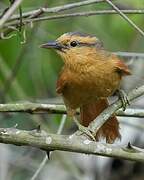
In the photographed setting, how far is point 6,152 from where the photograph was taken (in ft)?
16.3

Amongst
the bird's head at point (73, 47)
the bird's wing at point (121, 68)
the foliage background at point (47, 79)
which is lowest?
→ the foliage background at point (47, 79)

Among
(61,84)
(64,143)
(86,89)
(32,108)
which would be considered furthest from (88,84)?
(64,143)

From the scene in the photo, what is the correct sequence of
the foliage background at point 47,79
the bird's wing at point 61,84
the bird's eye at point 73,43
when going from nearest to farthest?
the bird's wing at point 61,84
the bird's eye at point 73,43
the foliage background at point 47,79

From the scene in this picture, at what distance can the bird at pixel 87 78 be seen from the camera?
358 cm

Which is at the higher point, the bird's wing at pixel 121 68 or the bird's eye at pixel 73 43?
the bird's eye at pixel 73 43

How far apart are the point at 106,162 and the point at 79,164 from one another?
0.80 ft

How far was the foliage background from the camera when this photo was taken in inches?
187

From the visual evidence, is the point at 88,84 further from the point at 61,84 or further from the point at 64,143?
the point at 64,143

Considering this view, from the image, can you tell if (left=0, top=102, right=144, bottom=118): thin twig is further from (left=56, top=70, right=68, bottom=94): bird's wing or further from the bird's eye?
the bird's eye

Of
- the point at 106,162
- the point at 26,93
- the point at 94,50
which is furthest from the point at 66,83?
the point at 106,162

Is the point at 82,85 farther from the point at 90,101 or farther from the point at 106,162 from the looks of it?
the point at 106,162

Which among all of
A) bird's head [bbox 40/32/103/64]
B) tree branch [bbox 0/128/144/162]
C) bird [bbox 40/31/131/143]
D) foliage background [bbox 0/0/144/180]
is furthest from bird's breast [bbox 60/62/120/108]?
foliage background [bbox 0/0/144/180]

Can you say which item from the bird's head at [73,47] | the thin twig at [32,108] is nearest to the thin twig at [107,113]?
the thin twig at [32,108]

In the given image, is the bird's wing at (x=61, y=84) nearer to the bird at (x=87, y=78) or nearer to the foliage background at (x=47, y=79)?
the bird at (x=87, y=78)
